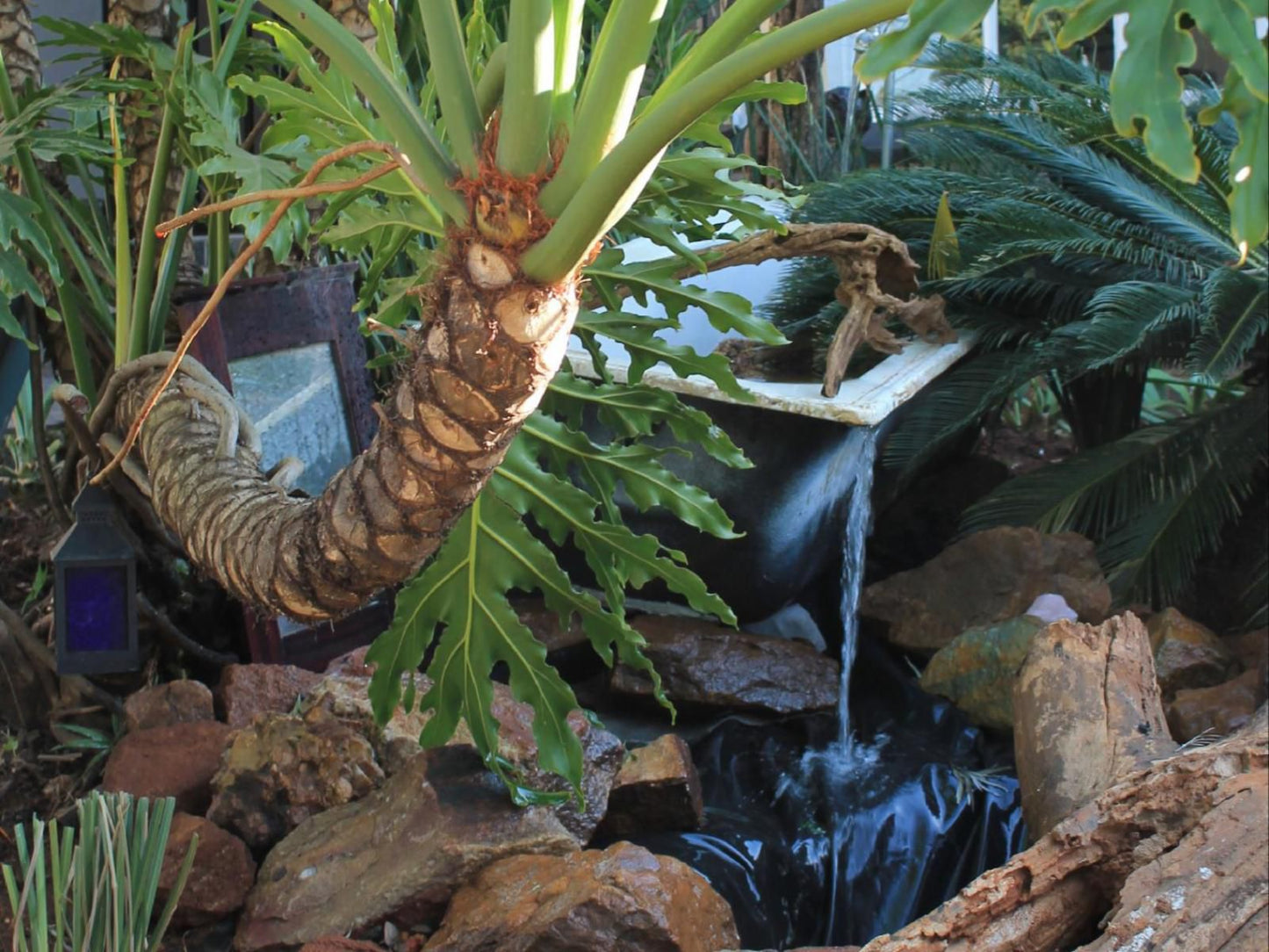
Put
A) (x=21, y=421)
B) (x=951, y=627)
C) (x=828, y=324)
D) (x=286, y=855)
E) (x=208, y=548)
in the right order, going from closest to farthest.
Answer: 1. (x=208, y=548)
2. (x=286, y=855)
3. (x=951, y=627)
4. (x=828, y=324)
5. (x=21, y=421)

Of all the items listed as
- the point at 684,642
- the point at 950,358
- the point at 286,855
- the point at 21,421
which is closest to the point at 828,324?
the point at 950,358

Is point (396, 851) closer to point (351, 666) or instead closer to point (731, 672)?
point (351, 666)

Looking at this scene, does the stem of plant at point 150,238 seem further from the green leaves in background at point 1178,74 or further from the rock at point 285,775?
the green leaves in background at point 1178,74

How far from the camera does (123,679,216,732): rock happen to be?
2531mm

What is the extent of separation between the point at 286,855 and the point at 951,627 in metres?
1.84

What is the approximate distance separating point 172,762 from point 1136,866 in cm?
167

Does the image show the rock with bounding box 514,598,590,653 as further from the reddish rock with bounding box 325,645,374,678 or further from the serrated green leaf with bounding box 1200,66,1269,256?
the serrated green leaf with bounding box 1200,66,1269,256

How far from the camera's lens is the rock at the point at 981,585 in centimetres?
329

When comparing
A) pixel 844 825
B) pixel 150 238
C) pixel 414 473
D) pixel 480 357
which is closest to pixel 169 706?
pixel 150 238

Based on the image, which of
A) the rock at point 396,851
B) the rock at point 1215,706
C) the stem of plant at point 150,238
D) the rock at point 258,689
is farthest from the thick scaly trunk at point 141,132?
Answer: the rock at point 1215,706

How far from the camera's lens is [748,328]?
1.83 meters

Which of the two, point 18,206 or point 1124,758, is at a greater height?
point 18,206

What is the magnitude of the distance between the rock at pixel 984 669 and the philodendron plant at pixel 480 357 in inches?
48.9

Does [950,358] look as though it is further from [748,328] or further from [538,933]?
[538,933]
